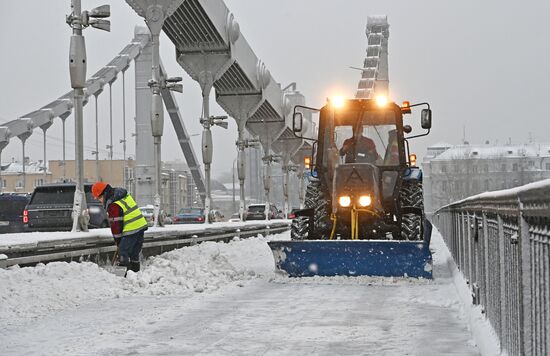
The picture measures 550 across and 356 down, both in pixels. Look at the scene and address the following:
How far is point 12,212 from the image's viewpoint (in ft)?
73.5

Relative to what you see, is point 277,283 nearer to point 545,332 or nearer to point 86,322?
point 86,322

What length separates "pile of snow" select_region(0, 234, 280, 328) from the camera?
29.4 feet

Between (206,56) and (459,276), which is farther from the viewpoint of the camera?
(206,56)

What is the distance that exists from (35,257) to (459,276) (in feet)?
18.7

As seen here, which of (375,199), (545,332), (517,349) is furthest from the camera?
(375,199)

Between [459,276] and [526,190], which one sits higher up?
[526,190]

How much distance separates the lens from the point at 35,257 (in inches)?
407

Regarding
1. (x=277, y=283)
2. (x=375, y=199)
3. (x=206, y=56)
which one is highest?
(x=206, y=56)

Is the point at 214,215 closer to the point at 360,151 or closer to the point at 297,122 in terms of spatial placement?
the point at 360,151

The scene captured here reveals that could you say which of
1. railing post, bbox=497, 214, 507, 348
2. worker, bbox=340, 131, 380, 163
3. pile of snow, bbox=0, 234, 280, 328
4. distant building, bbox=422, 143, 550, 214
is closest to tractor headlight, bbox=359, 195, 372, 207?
worker, bbox=340, 131, 380, 163

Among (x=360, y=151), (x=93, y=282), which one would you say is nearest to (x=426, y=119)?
(x=360, y=151)

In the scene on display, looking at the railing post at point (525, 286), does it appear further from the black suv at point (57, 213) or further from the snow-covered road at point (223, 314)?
the black suv at point (57, 213)

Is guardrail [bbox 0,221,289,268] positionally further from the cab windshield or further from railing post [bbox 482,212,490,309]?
railing post [bbox 482,212,490,309]

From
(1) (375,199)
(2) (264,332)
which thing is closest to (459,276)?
(1) (375,199)
